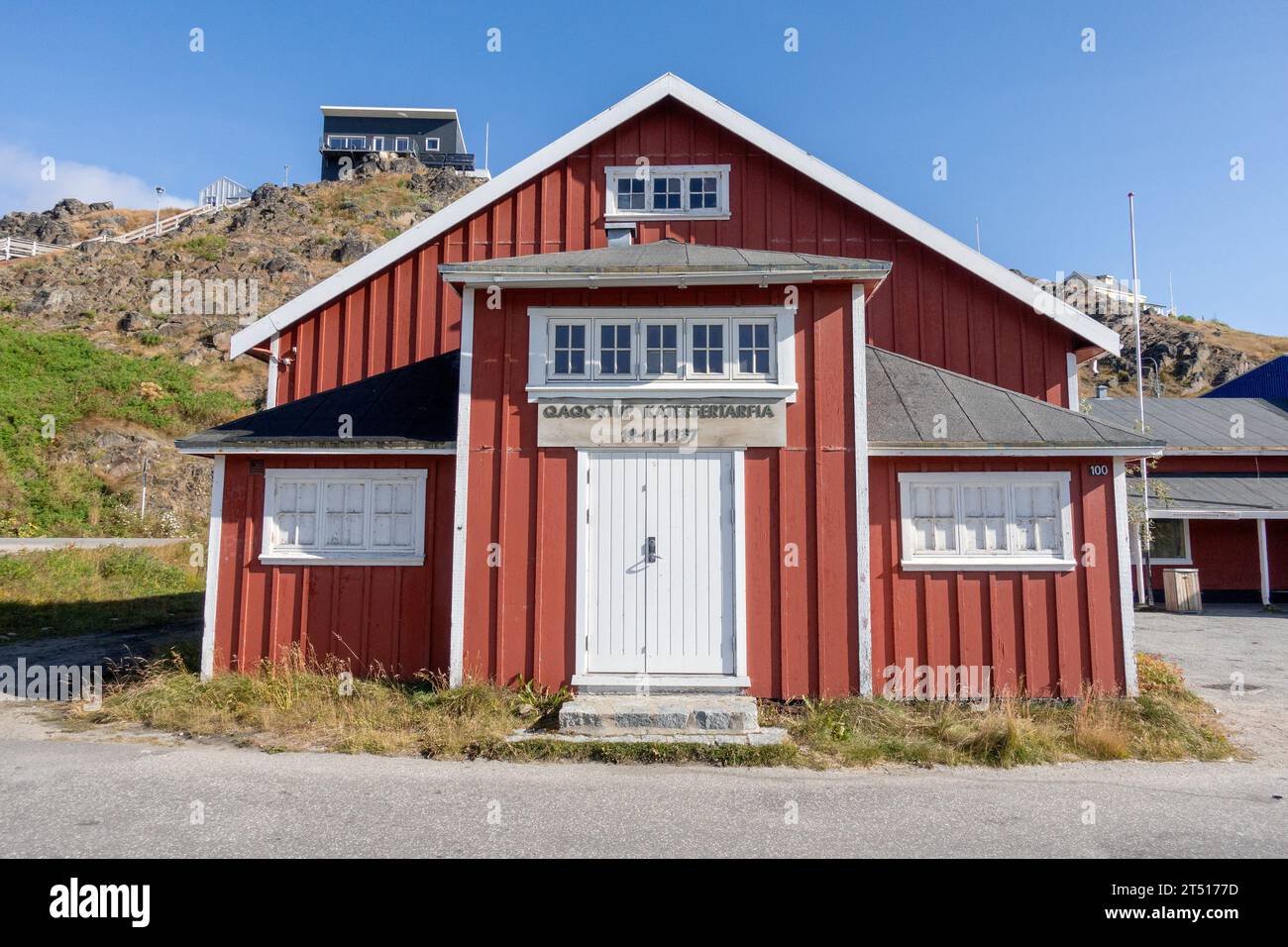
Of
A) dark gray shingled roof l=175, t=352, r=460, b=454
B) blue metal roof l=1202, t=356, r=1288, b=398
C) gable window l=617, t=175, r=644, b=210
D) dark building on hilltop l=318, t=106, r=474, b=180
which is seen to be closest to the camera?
dark gray shingled roof l=175, t=352, r=460, b=454

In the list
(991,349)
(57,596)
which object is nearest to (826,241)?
(991,349)

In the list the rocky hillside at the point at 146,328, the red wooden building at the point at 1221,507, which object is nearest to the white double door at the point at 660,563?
the red wooden building at the point at 1221,507

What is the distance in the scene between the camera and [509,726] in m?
7.52

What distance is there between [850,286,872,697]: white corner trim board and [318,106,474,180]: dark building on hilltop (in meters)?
68.6

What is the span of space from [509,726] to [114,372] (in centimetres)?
3402

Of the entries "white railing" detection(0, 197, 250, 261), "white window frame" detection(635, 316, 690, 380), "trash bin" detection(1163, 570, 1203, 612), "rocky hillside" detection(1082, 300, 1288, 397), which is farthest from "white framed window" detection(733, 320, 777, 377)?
"white railing" detection(0, 197, 250, 261)

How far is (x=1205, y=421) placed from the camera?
2473 cm

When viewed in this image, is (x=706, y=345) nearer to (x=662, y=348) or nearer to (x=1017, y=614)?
(x=662, y=348)

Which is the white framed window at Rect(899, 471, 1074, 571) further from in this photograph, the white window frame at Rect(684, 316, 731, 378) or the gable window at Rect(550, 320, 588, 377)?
the gable window at Rect(550, 320, 588, 377)

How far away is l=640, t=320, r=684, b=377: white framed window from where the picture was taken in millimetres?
8688

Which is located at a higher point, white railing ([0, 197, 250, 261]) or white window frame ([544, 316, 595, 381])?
white railing ([0, 197, 250, 261])

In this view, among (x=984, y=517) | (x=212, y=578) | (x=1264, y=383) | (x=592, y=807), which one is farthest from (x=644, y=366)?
(x=1264, y=383)
